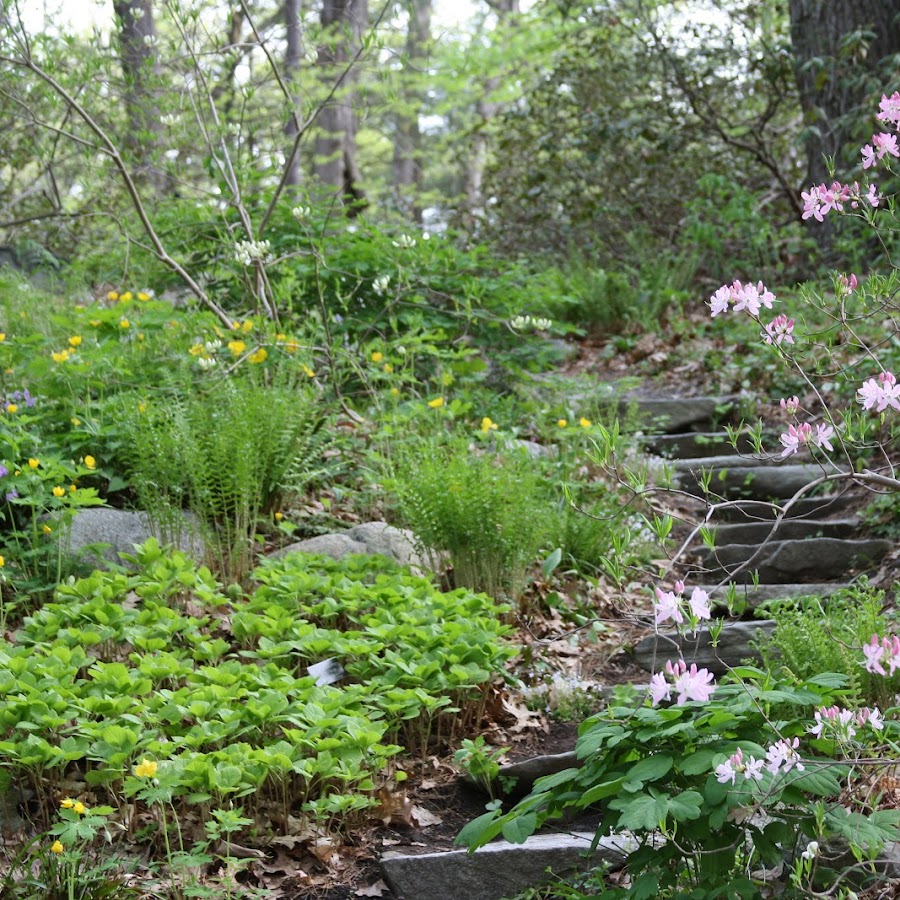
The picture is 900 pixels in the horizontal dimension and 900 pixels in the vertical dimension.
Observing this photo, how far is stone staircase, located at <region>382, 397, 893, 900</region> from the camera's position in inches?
103

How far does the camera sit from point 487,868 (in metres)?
2.63

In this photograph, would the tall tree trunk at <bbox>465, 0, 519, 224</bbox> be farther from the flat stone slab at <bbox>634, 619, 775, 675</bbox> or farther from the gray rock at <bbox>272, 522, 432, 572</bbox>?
the flat stone slab at <bbox>634, 619, 775, 675</bbox>

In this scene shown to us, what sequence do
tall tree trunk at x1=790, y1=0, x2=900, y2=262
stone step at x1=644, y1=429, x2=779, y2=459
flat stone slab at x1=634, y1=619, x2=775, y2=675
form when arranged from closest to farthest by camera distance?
1. flat stone slab at x1=634, y1=619, x2=775, y2=675
2. stone step at x1=644, y1=429, x2=779, y2=459
3. tall tree trunk at x1=790, y1=0, x2=900, y2=262

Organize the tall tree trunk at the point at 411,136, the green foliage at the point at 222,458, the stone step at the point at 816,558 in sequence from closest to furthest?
the green foliage at the point at 222,458
the stone step at the point at 816,558
the tall tree trunk at the point at 411,136

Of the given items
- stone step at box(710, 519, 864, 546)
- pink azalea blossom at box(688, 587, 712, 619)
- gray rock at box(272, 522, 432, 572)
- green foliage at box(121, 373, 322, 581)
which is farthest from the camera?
stone step at box(710, 519, 864, 546)

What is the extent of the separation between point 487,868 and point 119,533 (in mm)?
2297

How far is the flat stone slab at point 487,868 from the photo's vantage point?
2611mm

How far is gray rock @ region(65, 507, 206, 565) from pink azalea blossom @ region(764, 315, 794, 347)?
266 cm

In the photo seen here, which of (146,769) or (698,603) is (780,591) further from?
(146,769)

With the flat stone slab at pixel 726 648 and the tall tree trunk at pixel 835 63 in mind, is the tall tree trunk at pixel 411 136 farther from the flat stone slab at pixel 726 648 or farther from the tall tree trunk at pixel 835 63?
the flat stone slab at pixel 726 648

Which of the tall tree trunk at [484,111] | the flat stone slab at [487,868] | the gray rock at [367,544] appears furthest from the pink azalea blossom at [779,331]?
the tall tree trunk at [484,111]

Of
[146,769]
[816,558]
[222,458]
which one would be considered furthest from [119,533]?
[816,558]

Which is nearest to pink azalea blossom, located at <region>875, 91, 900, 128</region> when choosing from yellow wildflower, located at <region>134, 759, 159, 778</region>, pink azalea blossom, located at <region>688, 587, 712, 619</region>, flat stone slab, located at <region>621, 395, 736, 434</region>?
pink azalea blossom, located at <region>688, 587, 712, 619</region>

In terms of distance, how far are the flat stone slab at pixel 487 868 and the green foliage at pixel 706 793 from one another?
1.60 feet
